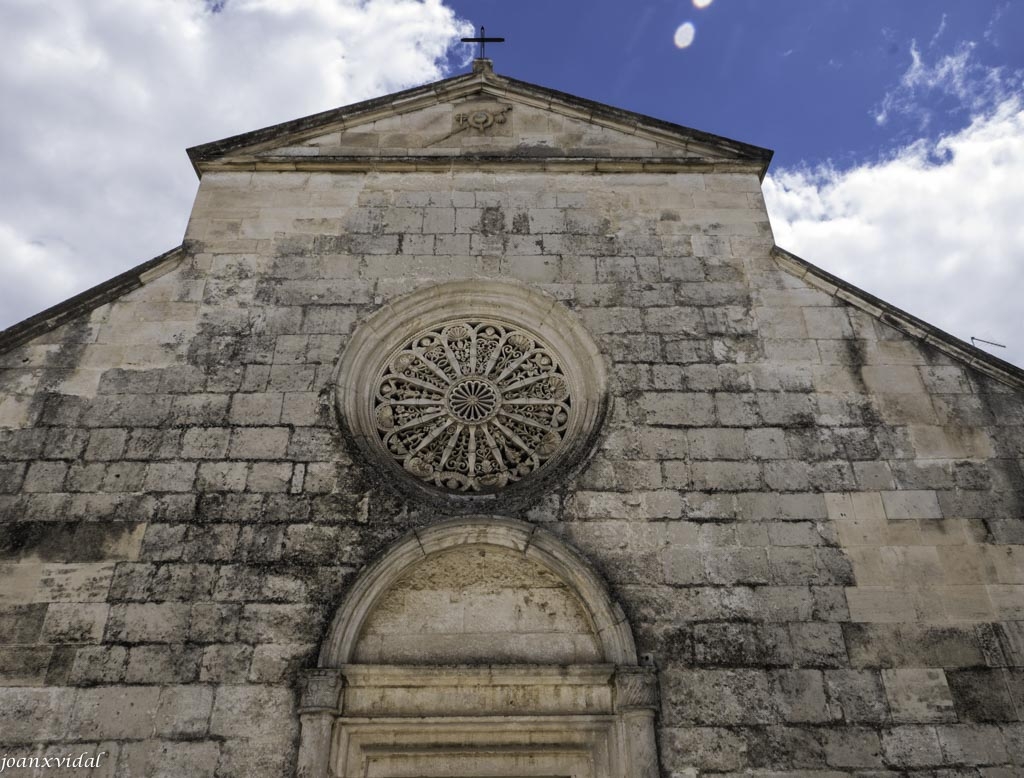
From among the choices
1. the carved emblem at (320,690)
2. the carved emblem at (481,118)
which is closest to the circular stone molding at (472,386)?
the carved emblem at (320,690)

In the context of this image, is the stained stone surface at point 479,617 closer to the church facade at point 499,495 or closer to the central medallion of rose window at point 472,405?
the church facade at point 499,495

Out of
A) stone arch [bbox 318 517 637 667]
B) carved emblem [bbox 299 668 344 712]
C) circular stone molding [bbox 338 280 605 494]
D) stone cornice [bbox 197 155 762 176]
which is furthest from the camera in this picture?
stone cornice [bbox 197 155 762 176]

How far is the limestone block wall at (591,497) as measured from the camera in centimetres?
508

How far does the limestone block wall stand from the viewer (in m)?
5.08

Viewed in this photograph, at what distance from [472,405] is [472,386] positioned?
204 millimetres

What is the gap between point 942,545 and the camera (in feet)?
18.6

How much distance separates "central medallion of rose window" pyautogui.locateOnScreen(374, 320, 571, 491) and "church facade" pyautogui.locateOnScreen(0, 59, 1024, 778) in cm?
3

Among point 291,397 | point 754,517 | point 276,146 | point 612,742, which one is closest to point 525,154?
point 276,146

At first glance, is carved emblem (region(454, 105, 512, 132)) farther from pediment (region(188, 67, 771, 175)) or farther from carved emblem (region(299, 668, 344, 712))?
carved emblem (region(299, 668, 344, 712))

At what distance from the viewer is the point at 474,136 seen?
7973 mm

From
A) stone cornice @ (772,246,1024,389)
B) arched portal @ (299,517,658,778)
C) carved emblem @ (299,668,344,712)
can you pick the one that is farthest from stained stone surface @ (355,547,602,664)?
stone cornice @ (772,246,1024,389)

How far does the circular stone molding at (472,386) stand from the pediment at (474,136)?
5.91 ft

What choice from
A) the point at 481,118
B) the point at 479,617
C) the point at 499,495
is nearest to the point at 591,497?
the point at 499,495

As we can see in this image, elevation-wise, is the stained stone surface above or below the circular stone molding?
below
